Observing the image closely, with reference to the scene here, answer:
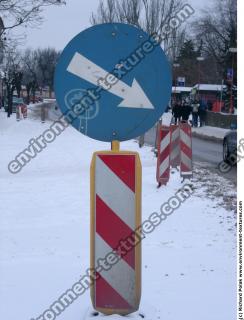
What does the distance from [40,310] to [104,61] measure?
2.03m

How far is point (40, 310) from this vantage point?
4184 millimetres

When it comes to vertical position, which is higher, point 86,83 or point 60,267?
point 86,83

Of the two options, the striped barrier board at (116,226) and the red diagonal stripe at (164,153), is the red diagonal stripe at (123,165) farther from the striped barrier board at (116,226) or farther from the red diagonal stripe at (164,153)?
the red diagonal stripe at (164,153)

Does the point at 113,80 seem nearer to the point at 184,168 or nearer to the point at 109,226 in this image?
the point at 109,226

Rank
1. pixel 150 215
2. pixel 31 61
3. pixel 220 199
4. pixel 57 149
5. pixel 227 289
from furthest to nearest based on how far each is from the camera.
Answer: pixel 31 61
pixel 57 149
pixel 220 199
pixel 150 215
pixel 227 289

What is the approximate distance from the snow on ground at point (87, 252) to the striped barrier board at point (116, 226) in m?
0.16

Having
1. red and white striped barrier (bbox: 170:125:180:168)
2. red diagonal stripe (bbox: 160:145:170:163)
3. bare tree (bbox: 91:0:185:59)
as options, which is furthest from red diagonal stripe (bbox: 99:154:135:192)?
bare tree (bbox: 91:0:185:59)

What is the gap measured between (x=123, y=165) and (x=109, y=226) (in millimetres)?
450

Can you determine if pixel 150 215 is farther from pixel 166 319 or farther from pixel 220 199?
pixel 166 319

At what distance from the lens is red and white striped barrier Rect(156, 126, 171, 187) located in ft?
32.3

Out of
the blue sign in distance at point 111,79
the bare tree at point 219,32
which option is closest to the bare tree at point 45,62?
the bare tree at point 219,32

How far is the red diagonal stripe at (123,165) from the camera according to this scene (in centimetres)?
368

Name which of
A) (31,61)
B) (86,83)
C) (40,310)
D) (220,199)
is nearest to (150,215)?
(220,199)

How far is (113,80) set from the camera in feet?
11.8
